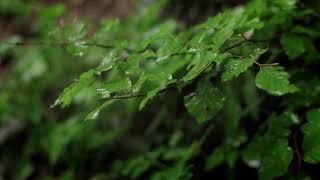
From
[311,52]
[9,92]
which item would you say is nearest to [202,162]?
[311,52]

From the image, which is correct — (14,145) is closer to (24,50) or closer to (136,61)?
(24,50)

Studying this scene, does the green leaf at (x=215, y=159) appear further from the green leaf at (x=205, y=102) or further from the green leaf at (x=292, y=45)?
the green leaf at (x=292, y=45)

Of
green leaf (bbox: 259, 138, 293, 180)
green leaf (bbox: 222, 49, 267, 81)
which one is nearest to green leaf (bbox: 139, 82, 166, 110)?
green leaf (bbox: 222, 49, 267, 81)

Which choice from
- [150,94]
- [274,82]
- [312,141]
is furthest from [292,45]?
[150,94]

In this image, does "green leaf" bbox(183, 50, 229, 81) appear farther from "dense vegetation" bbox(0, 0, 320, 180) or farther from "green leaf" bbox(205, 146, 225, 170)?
"green leaf" bbox(205, 146, 225, 170)

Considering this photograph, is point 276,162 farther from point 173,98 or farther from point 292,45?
point 173,98

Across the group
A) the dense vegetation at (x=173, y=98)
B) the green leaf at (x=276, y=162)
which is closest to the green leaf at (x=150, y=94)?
the dense vegetation at (x=173, y=98)
